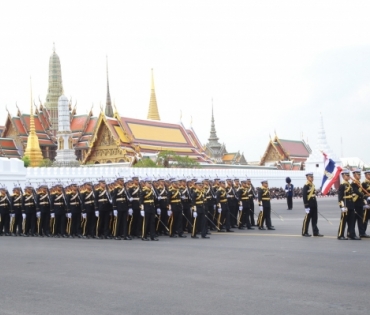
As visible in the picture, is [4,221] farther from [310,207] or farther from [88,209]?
[310,207]

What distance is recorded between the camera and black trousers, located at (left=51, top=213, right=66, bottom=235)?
51.2 feet

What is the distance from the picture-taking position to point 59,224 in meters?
15.8

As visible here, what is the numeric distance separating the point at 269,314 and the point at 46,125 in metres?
53.6

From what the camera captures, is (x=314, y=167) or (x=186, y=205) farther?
(x=314, y=167)

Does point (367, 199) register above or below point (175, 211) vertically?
above

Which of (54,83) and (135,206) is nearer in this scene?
(135,206)

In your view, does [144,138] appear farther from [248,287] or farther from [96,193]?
[248,287]

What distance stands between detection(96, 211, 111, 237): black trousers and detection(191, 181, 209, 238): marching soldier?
2.14 metres

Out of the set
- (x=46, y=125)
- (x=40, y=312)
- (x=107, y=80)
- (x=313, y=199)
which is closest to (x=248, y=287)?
(x=40, y=312)

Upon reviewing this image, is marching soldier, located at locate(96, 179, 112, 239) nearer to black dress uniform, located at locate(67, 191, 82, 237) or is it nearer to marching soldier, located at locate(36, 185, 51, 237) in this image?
black dress uniform, located at locate(67, 191, 82, 237)

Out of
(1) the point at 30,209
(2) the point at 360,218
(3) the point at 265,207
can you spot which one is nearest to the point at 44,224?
(1) the point at 30,209

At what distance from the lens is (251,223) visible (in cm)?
1772

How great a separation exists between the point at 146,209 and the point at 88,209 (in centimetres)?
204

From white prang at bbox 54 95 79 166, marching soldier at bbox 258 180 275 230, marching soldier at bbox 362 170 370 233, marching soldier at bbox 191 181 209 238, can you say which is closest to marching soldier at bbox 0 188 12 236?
marching soldier at bbox 191 181 209 238
